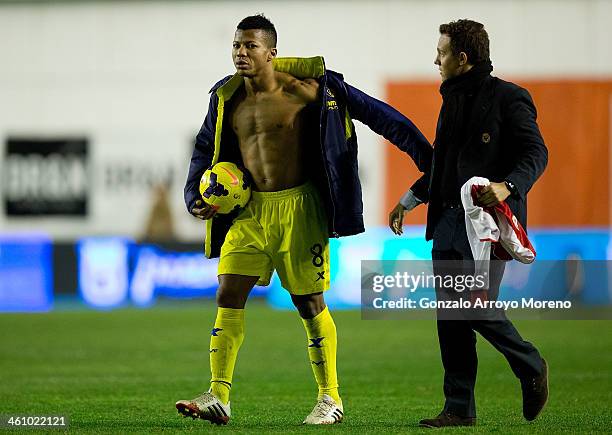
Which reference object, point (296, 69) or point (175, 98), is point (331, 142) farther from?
point (175, 98)

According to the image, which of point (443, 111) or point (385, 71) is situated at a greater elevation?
point (385, 71)

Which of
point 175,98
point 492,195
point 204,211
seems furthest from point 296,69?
point 175,98

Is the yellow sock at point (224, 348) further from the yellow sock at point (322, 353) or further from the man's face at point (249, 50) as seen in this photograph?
the man's face at point (249, 50)

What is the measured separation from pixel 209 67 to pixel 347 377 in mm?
13756

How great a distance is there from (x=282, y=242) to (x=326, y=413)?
100cm

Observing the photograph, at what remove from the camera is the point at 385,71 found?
22703 mm

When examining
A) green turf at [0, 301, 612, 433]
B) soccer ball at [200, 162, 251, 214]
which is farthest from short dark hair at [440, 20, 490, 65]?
green turf at [0, 301, 612, 433]

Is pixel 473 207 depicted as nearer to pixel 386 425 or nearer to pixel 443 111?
pixel 443 111

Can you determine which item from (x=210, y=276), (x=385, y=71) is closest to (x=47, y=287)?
(x=210, y=276)

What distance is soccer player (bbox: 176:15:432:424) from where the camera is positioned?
7.32 m

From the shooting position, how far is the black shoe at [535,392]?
22.7ft

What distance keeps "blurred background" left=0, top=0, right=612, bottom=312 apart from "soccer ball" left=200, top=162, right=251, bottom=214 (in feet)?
41.3

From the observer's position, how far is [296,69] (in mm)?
7582

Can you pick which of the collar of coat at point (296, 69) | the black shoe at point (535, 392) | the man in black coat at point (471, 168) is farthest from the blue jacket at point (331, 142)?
the black shoe at point (535, 392)
